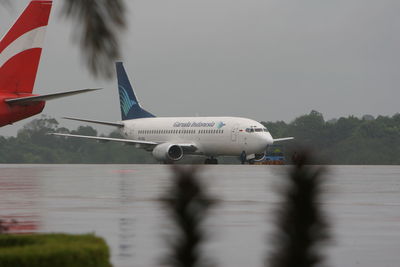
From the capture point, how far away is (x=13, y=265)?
4.13 metres

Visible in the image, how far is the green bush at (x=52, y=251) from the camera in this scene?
4156 mm

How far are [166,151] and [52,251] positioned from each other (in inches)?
1947

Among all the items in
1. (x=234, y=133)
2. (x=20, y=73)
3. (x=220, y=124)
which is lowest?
(x=234, y=133)

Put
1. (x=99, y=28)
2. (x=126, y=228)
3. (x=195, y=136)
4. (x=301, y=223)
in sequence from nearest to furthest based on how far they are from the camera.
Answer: (x=301, y=223)
(x=99, y=28)
(x=126, y=228)
(x=195, y=136)

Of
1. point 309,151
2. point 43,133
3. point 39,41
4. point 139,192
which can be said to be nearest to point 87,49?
point 309,151

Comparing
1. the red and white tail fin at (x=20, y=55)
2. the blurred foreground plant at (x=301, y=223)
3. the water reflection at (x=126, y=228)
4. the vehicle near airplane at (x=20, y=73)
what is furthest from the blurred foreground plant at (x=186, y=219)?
the vehicle near airplane at (x=20, y=73)

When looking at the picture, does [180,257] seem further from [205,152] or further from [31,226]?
[205,152]

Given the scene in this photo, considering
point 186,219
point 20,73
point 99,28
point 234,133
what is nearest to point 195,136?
point 234,133

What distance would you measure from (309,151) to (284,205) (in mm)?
256

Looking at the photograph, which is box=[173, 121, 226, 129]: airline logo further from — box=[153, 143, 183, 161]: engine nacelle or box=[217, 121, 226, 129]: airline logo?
box=[153, 143, 183, 161]: engine nacelle

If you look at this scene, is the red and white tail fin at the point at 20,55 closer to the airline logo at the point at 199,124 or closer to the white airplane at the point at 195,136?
Answer: the white airplane at the point at 195,136

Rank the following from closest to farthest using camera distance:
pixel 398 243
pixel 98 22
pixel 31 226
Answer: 1. pixel 98 22
2. pixel 398 243
3. pixel 31 226

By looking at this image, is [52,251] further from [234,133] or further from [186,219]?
[234,133]

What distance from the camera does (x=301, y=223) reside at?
174cm
